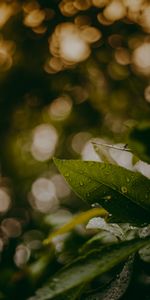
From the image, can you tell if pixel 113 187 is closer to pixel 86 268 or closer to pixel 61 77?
pixel 86 268

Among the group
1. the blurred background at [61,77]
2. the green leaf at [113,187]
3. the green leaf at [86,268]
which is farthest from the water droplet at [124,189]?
the blurred background at [61,77]

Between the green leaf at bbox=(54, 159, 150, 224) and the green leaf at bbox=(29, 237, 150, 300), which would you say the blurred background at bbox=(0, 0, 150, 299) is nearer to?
the green leaf at bbox=(54, 159, 150, 224)

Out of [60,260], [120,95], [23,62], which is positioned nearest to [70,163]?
[60,260]

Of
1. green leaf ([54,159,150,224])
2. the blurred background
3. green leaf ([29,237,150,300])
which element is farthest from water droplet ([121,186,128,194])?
the blurred background

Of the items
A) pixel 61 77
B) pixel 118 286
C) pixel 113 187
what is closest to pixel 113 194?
pixel 113 187

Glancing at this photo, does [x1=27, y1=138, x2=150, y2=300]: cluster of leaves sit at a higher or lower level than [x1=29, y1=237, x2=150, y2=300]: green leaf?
lower
